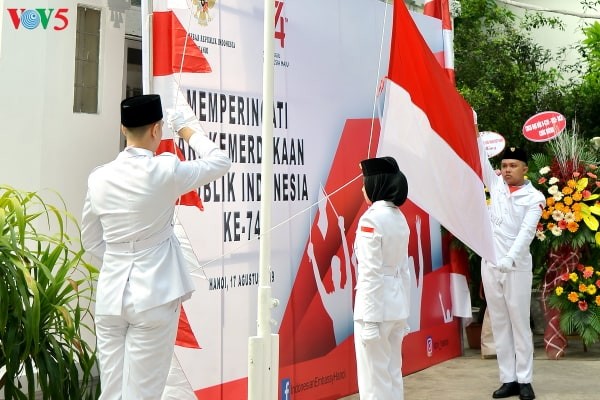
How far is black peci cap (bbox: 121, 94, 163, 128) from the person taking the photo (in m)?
3.56

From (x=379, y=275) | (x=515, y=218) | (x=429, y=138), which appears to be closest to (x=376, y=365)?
(x=379, y=275)

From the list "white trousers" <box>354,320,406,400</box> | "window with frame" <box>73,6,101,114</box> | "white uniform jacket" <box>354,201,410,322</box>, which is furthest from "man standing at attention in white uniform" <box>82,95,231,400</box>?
"window with frame" <box>73,6,101,114</box>

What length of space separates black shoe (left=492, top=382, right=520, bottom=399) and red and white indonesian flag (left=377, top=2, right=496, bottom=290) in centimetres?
112

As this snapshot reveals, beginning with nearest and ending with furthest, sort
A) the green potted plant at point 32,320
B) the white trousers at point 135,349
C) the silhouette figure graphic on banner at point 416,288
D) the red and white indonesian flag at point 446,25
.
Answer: the white trousers at point 135,349 < the green potted plant at point 32,320 < the silhouette figure graphic on banner at point 416,288 < the red and white indonesian flag at point 446,25

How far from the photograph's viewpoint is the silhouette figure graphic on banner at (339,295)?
19.7 feet

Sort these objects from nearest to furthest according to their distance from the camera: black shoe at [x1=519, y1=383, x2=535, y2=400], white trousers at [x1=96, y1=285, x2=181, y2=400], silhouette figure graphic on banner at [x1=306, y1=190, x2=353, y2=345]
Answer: white trousers at [x1=96, y1=285, x2=181, y2=400], silhouette figure graphic on banner at [x1=306, y1=190, x2=353, y2=345], black shoe at [x1=519, y1=383, x2=535, y2=400]

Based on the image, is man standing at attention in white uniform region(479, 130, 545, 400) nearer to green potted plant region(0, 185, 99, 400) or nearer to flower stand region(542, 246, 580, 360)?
flower stand region(542, 246, 580, 360)

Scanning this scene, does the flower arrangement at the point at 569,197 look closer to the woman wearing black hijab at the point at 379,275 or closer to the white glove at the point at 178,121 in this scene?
the woman wearing black hijab at the point at 379,275

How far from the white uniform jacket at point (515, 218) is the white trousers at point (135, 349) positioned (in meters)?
3.35

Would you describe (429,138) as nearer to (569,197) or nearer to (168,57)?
(168,57)

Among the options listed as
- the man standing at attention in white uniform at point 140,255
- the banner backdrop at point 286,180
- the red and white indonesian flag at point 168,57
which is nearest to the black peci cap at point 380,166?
Answer: the banner backdrop at point 286,180

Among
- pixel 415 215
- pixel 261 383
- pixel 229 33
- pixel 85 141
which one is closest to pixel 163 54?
pixel 229 33

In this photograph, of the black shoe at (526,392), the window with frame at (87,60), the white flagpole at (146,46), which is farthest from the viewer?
the black shoe at (526,392)

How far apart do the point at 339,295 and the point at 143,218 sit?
2.87 meters
